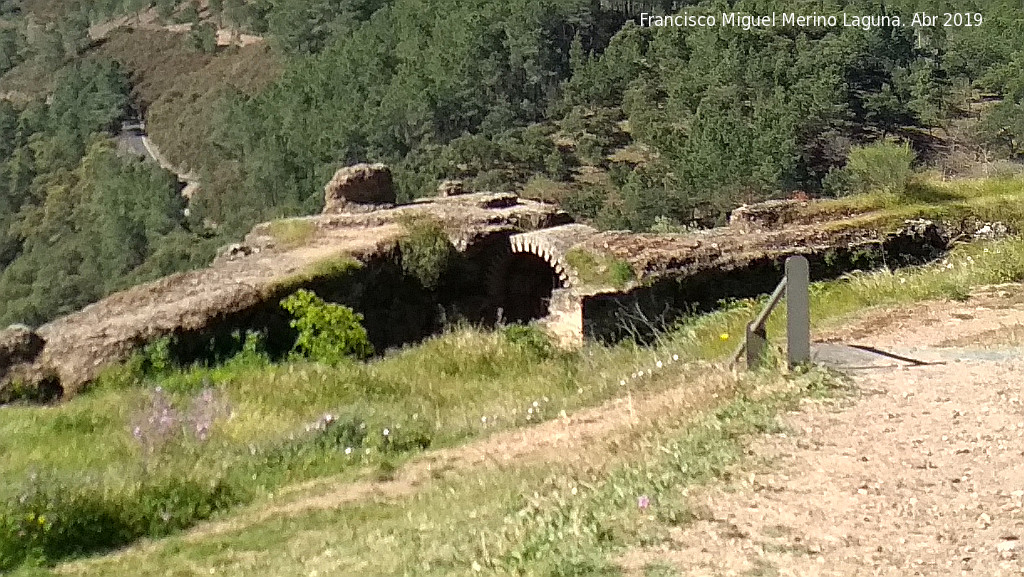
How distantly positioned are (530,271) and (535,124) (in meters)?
28.9

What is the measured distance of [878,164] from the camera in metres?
19.6

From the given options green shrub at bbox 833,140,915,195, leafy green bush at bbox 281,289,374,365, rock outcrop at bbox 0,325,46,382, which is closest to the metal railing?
leafy green bush at bbox 281,289,374,365

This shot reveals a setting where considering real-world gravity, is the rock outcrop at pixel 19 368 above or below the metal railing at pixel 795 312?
below

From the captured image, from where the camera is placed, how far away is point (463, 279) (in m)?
15.8

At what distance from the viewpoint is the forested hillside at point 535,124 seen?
34.8 metres

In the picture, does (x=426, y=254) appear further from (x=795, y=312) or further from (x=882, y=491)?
(x=882, y=491)

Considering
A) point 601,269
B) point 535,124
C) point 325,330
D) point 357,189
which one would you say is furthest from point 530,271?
point 535,124

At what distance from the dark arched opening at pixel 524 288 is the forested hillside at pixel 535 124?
46.6ft

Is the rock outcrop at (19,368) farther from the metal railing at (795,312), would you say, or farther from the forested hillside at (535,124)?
the forested hillside at (535,124)

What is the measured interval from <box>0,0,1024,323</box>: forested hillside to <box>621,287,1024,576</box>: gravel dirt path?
2510 centimetres

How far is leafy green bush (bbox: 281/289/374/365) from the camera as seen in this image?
11.9 meters

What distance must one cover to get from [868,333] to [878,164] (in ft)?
41.3


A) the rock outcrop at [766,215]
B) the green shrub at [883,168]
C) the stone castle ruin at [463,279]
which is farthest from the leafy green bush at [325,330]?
the green shrub at [883,168]

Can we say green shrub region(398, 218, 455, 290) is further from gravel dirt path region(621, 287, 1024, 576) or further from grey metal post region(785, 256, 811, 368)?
gravel dirt path region(621, 287, 1024, 576)
